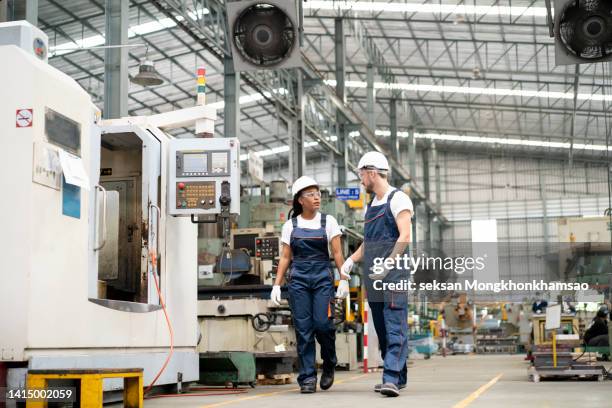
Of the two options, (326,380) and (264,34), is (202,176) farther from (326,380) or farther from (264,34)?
(264,34)

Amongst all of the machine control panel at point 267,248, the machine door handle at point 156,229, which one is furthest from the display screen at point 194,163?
the machine control panel at point 267,248

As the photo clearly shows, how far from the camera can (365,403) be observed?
196 inches

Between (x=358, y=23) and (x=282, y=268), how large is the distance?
1918 centimetres

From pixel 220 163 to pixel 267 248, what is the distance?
6.37 meters

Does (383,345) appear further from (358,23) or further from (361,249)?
(358,23)

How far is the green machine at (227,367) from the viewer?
6.83m

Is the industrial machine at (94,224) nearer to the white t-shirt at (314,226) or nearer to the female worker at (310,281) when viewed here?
the white t-shirt at (314,226)

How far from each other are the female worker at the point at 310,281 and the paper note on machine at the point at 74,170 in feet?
5.77

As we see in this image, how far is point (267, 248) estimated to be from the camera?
1277cm

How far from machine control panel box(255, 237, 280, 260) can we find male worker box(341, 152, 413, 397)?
676 centimetres

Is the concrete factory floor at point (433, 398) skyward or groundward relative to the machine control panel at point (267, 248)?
groundward

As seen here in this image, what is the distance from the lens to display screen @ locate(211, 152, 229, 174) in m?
6.46

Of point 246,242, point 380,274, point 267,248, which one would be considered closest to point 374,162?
point 380,274

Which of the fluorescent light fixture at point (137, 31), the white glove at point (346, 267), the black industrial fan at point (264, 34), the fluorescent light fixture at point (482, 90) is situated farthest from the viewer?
the fluorescent light fixture at point (482, 90)
